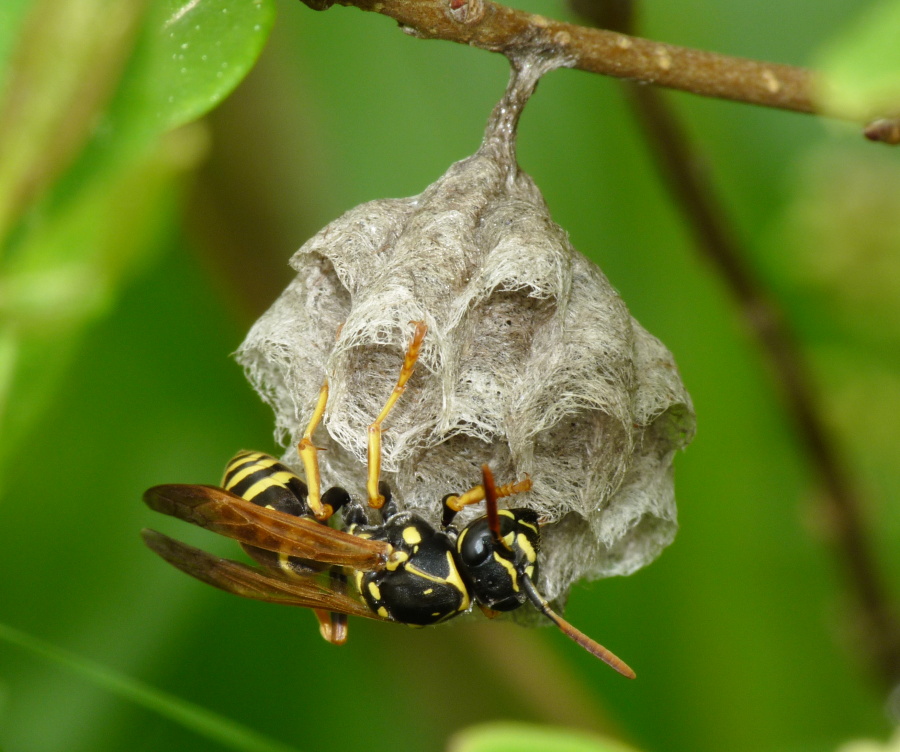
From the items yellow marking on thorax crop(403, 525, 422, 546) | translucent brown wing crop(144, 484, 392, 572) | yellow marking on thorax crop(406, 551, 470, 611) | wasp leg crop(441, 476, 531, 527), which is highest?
translucent brown wing crop(144, 484, 392, 572)

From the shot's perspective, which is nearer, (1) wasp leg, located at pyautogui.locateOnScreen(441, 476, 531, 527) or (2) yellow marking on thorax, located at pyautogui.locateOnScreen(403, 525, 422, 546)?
(1) wasp leg, located at pyautogui.locateOnScreen(441, 476, 531, 527)

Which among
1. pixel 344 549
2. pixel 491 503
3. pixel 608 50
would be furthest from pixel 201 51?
pixel 344 549

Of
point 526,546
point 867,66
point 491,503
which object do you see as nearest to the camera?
point 867,66

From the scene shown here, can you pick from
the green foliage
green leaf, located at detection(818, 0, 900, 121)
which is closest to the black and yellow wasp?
the green foliage

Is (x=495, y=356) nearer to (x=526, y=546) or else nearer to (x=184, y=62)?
(x=526, y=546)

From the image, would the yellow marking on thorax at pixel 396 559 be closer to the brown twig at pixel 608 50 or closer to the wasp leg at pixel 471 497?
the wasp leg at pixel 471 497

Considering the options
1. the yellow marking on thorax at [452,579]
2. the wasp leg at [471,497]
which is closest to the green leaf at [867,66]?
the wasp leg at [471,497]

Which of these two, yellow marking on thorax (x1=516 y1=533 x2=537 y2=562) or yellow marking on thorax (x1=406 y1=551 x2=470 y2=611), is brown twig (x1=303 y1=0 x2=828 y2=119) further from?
yellow marking on thorax (x1=406 y1=551 x2=470 y2=611)
